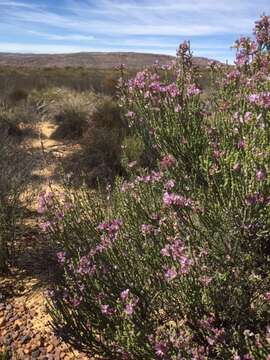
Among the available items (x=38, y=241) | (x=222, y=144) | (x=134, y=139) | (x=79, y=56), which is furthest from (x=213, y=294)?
(x=79, y=56)

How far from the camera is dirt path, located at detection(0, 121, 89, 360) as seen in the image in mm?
3314

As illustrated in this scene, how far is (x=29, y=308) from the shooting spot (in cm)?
382

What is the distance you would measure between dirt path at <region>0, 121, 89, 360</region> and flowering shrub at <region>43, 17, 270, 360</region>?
0.52 m

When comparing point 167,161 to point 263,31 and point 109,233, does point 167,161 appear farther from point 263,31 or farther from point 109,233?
point 263,31

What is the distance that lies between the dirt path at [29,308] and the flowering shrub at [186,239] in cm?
52

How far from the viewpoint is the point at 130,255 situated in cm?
283

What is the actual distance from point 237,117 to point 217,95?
3.64 ft

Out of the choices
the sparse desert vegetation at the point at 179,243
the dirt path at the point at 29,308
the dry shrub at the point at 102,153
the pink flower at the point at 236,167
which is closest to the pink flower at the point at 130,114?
the sparse desert vegetation at the point at 179,243

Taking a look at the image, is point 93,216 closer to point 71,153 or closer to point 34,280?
point 34,280

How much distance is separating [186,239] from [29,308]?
1929 millimetres

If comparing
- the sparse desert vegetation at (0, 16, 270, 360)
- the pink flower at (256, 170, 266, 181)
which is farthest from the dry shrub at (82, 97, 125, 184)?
the pink flower at (256, 170, 266, 181)

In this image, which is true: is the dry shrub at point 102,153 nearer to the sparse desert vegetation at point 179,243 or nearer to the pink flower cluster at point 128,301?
the sparse desert vegetation at point 179,243

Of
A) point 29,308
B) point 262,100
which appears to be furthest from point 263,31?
point 29,308

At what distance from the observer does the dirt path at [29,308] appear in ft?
10.9
